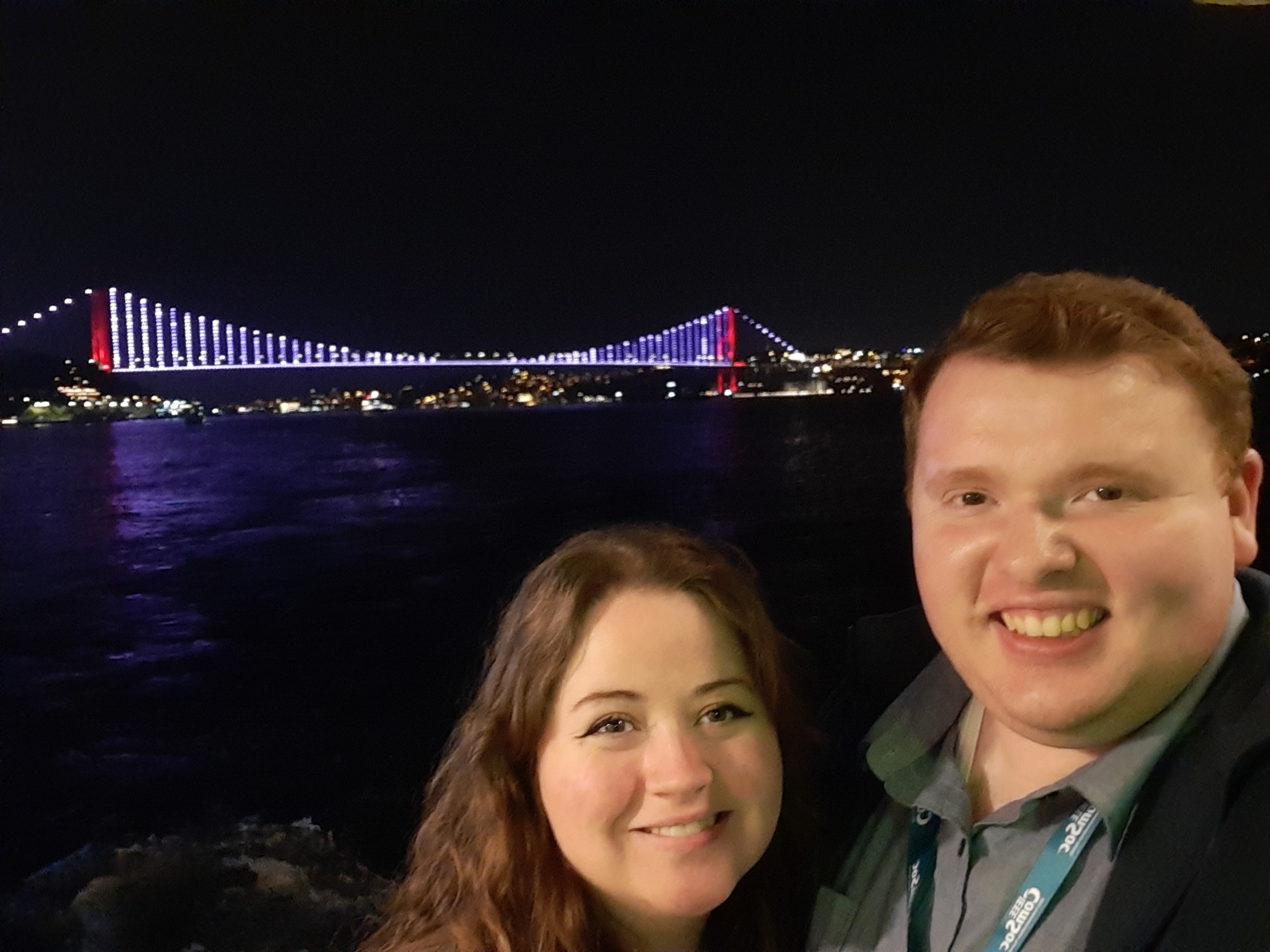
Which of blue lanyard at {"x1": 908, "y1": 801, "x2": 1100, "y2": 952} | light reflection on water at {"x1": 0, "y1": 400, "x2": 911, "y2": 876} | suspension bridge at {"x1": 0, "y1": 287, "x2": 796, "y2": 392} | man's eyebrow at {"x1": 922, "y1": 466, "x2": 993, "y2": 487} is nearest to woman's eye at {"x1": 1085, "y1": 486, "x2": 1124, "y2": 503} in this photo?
man's eyebrow at {"x1": 922, "y1": 466, "x2": 993, "y2": 487}

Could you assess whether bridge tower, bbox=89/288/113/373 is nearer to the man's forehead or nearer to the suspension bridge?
the suspension bridge

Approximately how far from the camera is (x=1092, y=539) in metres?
1.06

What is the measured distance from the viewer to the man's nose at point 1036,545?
1.06 meters

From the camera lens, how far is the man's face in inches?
41.4

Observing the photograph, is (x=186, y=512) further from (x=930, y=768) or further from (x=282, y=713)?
(x=930, y=768)

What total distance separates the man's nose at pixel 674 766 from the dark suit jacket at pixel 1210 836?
443 millimetres

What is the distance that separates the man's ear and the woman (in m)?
0.58

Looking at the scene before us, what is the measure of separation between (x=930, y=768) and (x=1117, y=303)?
62cm

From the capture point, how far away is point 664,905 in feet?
3.96

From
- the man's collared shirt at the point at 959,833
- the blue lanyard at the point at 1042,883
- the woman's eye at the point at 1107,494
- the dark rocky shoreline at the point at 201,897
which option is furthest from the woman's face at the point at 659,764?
the dark rocky shoreline at the point at 201,897

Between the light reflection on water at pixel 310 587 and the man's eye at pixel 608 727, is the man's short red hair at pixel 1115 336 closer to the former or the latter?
the man's eye at pixel 608 727

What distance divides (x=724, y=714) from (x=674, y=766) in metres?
0.12

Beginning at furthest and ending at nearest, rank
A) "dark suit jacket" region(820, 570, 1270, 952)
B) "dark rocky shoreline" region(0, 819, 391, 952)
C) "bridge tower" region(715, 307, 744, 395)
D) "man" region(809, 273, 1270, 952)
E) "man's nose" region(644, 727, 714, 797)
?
"bridge tower" region(715, 307, 744, 395)
"dark rocky shoreline" region(0, 819, 391, 952)
"man's nose" region(644, 727, 714, 797)
"man" region(809, 273, 1270, 952)
"dark suit jacket" region(820, 570, 1270, 952)

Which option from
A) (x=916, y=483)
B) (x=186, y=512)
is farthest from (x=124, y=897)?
(x=186, y=512)
